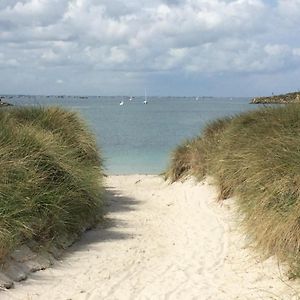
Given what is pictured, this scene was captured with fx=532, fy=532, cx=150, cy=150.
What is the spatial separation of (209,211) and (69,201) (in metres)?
3.55

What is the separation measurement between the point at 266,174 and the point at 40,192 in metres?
3.75

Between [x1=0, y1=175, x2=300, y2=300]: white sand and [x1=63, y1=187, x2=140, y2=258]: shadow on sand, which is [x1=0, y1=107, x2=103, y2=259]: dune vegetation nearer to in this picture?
[x1=63, y1=187, x2=140, y2=258]: shadow on sand

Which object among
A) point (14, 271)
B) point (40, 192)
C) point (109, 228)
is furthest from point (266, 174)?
point (14, 271)

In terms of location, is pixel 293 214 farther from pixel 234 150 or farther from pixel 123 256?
pixel 234 150

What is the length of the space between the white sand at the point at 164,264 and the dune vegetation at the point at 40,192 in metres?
0.48

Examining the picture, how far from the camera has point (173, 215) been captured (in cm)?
1220

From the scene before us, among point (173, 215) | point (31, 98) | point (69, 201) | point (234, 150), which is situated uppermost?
point (31, 98)

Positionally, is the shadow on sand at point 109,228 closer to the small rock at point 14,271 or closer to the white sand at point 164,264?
the white sand at point 164,264

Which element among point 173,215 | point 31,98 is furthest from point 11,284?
point 31,98

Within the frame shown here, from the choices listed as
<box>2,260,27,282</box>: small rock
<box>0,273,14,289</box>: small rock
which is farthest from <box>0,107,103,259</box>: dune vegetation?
<box>0,273,14,289</box>: small rock

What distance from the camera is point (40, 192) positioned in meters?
8.98

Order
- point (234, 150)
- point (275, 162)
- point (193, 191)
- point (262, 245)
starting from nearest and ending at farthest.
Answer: point (262, 245) → point (275, 162) → point (234, 150) → point (193, 191)

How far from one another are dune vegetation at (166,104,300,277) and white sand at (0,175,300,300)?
33cm

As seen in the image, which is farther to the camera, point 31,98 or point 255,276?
point 31,98
